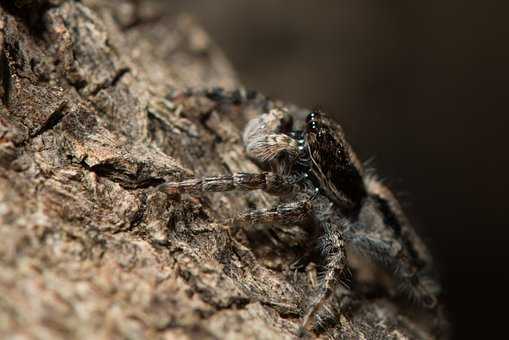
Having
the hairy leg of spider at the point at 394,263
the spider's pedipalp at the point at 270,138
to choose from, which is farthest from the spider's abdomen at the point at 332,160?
the hairy leg of spider at the point at 394,263

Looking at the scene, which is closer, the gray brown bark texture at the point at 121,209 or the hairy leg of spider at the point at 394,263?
the gray brown bark texture at the point at 121,209

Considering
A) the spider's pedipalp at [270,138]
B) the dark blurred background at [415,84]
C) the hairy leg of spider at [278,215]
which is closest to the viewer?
the hairy leg of spider at [278,215]

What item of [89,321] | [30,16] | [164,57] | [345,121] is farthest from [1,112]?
[345,121]

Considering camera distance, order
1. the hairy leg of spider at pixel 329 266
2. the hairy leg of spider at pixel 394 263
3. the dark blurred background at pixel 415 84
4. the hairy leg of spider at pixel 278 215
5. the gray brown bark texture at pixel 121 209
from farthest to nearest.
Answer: the dark blurred background at pixel 415 84 < the hairy leg of spider at pixel 394 263 < the hairy leg of spider at pixel 278 215 < the hairy leg of spider at pixel 329 266 < the gray brown bark texture at pixel 121 209

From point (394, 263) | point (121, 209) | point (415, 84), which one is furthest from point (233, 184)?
point (415, 84)

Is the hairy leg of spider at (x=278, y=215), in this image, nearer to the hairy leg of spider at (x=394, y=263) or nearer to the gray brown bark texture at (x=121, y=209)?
the gray brown bark texture at (x=121, y=209)

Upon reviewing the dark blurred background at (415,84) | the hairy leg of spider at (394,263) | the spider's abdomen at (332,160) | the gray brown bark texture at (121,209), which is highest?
the dark blurred background at (415,84)

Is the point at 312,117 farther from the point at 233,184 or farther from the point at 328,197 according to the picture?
the point at 233,184
